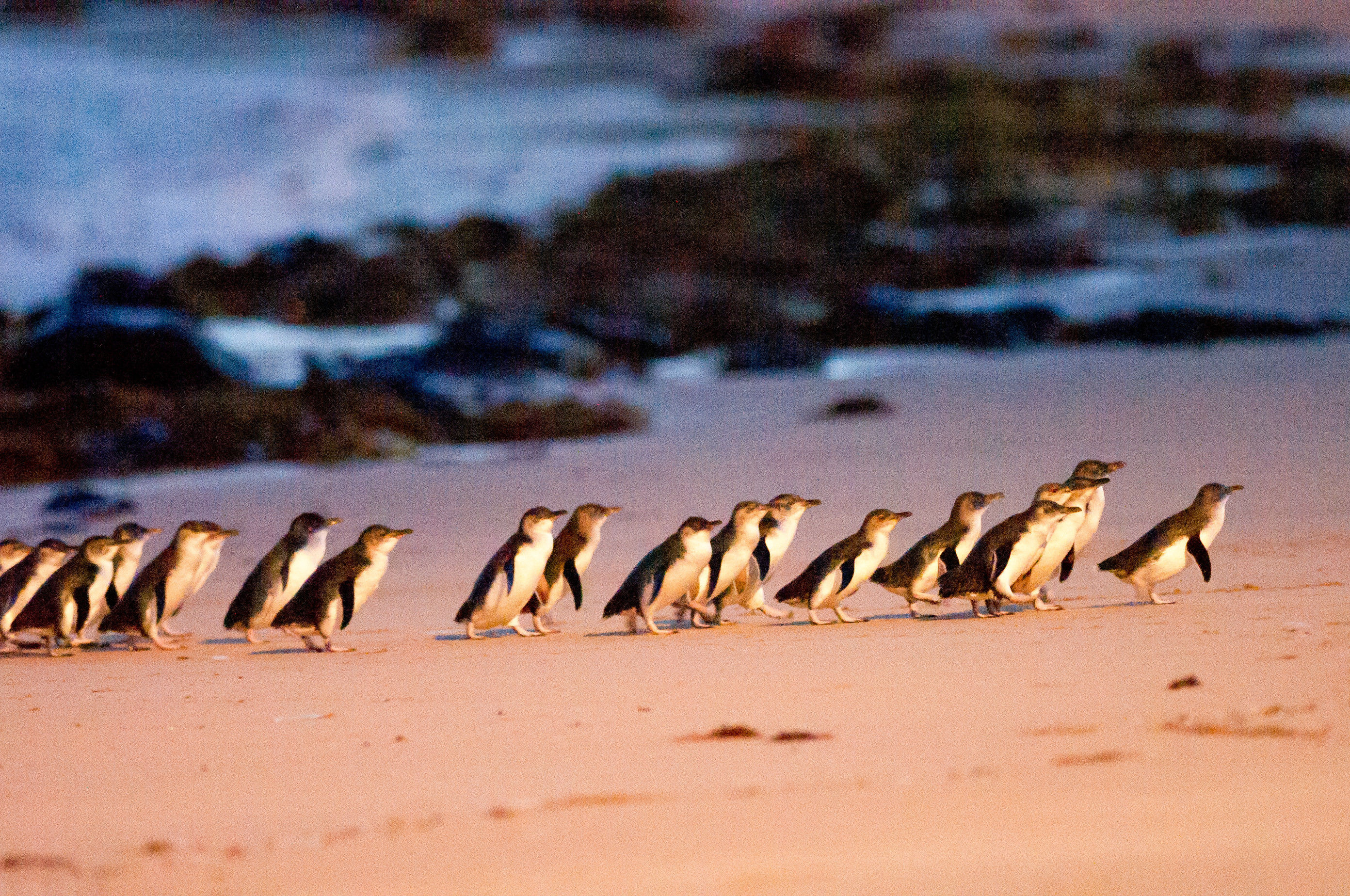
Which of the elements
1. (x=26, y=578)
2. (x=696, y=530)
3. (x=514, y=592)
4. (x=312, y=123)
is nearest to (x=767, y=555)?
(x=696, y=530)

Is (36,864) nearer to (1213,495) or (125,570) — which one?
(125,570)

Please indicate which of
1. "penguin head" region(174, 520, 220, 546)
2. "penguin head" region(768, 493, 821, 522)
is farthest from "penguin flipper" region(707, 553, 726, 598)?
"penguin head" region(174, 520, 220, 546)

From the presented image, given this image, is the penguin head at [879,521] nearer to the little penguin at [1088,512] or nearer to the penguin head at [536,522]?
the little penguin at [1088,512]

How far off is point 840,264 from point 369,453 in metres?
9.44

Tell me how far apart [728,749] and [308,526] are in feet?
9.41

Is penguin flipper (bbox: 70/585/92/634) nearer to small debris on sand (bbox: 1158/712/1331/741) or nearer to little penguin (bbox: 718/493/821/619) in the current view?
little penguin (bbox: 718/493/821/619)

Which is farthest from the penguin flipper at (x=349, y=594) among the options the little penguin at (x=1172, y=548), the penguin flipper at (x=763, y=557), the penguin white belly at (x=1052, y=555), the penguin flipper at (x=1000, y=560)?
the little penguin at (x=1172, y=548)

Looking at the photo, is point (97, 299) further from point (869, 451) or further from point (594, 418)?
point (869, 451)

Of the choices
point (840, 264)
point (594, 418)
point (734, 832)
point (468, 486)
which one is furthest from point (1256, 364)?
point (734, 832)

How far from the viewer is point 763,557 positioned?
639cm

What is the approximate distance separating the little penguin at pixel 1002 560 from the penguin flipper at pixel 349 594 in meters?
2.00

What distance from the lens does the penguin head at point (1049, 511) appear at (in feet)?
19.2

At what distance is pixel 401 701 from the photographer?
15.7 ft

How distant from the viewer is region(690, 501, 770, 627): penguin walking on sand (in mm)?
6133
